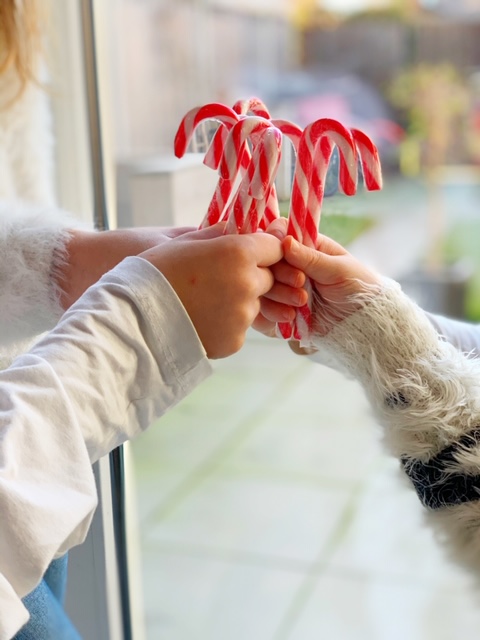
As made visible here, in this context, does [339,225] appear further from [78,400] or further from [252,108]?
[78,400]

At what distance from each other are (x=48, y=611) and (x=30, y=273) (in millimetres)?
248

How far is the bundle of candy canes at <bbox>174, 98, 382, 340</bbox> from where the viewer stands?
500 millimetres

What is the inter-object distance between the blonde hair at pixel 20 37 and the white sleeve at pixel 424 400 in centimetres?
46

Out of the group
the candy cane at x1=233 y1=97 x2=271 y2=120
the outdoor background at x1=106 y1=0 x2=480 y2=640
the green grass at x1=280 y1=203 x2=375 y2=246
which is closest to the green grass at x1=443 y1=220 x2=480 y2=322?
the outdoor background at x1=106 y1=0 x2=480 y2=640

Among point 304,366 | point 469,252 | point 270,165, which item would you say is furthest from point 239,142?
point 469,252

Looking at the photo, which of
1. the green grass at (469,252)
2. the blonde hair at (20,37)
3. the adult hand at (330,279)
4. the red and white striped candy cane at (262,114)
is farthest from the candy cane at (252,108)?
the green grass at (469,252)

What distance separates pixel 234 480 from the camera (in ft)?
6.20

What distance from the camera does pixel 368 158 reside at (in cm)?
51

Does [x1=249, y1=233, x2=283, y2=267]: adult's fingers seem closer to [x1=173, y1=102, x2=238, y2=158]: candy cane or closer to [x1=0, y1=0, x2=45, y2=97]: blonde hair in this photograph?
[x1=173, y1=102, x2=238, y2=158]: candy cane

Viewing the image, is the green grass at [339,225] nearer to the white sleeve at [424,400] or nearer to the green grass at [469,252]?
the white sleeve at [424,400]

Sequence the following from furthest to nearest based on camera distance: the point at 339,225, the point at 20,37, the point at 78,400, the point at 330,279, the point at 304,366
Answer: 1. the point at 304,366
2. the point at 20,37
3. the point at 339,225
4. the point at 330,279
5. the point at 78,400

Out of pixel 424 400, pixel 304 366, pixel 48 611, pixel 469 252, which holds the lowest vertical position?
pixel 304 366

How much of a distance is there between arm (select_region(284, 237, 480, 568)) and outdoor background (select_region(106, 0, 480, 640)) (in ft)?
0.10

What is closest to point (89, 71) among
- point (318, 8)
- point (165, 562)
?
point (165, 562)
